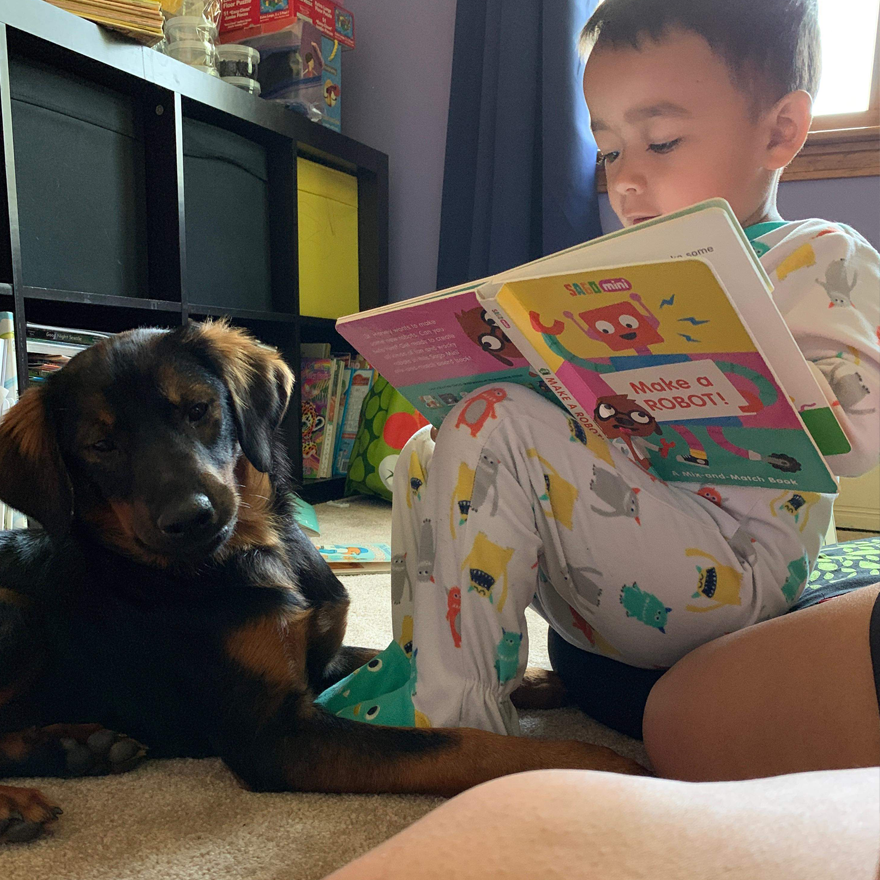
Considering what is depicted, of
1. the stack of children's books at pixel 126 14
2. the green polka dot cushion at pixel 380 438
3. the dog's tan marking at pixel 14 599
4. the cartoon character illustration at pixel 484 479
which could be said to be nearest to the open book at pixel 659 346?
the cartoon character illustration at pixel 484 479

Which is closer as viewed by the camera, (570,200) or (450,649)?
(450,649)

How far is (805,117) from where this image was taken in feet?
3.24

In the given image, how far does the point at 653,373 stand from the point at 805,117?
48 centimetres

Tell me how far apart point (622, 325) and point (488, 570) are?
0.31 m

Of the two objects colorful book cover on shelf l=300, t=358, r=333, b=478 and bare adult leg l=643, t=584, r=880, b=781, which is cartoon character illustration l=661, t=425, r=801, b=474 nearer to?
bare adult leg l=643, t=584, r=880, b=781

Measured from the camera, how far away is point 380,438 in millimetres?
2746

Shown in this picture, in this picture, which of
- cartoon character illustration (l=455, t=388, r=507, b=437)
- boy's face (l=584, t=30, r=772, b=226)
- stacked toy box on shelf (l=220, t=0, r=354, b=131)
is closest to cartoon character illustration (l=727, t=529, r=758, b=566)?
cartoon character illustration (l=455, t=388, r=507, b=437)

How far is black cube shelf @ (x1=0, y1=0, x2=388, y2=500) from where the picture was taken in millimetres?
1803

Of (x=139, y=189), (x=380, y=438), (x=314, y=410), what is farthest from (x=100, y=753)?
(x=314, y=410)

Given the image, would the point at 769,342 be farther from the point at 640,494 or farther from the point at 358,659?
the point at 358,659

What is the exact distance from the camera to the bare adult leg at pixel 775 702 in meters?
0.67

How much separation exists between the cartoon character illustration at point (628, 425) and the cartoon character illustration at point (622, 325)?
0.07 metres

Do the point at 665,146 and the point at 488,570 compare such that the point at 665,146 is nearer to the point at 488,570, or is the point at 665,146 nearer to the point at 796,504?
the point at 796,504

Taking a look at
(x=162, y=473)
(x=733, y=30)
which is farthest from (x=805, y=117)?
(x=162, y=473)
